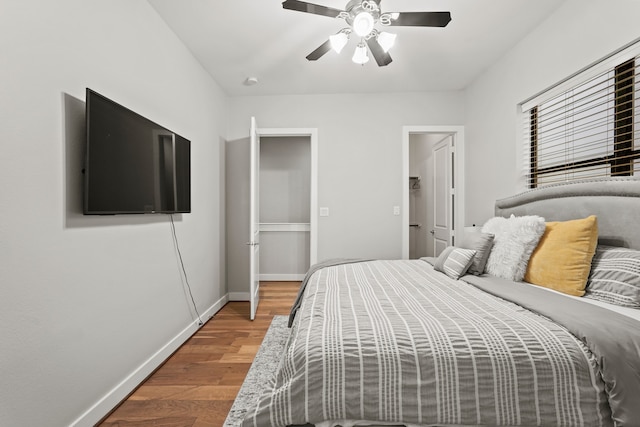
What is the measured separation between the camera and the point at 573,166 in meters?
2.17

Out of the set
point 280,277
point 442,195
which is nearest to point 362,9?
point 442,195

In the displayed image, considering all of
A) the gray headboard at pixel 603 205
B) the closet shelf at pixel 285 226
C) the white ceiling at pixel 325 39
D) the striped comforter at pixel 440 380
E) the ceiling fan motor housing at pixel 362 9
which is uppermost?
the white ceiling at pixel 325 39

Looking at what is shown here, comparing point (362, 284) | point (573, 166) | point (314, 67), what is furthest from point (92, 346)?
point (573, 166)

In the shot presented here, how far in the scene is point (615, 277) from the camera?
1487 millimetres

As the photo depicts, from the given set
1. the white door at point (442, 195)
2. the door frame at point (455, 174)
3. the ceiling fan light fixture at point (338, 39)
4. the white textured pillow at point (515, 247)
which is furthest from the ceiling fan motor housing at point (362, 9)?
the white door at point (442, 195)

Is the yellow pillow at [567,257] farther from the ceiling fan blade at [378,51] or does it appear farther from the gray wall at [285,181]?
the gray wall at [285,181]

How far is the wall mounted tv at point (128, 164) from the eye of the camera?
1545mm

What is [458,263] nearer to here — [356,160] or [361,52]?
[361,52]

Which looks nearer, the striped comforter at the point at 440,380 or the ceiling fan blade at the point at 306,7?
the striped comforter at the point at 440,380

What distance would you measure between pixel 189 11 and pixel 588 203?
3074 mm

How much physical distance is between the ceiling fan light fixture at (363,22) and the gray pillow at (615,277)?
6.16ft

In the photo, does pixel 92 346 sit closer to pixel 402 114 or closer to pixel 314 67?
pixel 314 67

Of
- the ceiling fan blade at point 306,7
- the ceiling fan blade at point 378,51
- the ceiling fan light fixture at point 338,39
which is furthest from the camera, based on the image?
the ceiling fan blade at point 378,51

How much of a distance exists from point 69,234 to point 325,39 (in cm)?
234
